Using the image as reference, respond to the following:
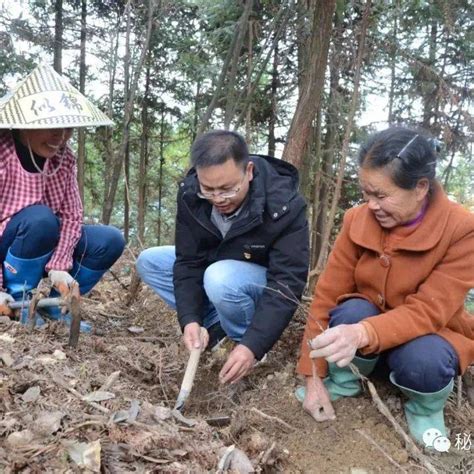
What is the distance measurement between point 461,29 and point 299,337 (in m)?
8.82

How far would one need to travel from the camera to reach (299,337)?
10.1ft

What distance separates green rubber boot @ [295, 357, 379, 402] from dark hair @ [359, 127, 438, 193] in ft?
2.65

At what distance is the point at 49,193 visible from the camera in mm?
3131

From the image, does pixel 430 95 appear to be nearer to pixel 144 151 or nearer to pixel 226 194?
pixel 144 151

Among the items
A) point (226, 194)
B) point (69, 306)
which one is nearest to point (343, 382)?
point (226, 194)

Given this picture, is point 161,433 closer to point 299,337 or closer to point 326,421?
point 326,421

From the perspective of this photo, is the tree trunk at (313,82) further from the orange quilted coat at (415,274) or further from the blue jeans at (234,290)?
the orange quilted coat at (415,274)

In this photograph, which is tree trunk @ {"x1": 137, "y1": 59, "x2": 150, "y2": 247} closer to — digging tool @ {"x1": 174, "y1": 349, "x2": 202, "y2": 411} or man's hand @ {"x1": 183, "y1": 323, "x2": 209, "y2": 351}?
man's hand @ {"x1": 183, "y1": 323, "x2": 209, "y2": 351}

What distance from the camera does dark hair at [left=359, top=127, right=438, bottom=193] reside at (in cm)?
201

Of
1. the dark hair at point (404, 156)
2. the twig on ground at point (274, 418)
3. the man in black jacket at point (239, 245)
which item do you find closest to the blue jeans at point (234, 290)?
the man in black jacket at point (239, 245)

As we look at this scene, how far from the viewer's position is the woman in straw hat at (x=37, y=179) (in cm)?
280

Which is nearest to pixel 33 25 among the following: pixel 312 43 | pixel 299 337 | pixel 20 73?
pixel 20 73

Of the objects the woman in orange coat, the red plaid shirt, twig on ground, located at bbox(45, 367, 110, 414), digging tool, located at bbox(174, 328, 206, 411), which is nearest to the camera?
twig on ground, located at bbox(45, 367, 110, 414)

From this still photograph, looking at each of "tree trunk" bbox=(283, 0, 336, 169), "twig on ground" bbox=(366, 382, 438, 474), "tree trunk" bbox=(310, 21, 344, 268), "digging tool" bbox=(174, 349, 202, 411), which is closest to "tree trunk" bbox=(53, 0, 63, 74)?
"tree trunk" bbox=(310, 21, 344, 268)
